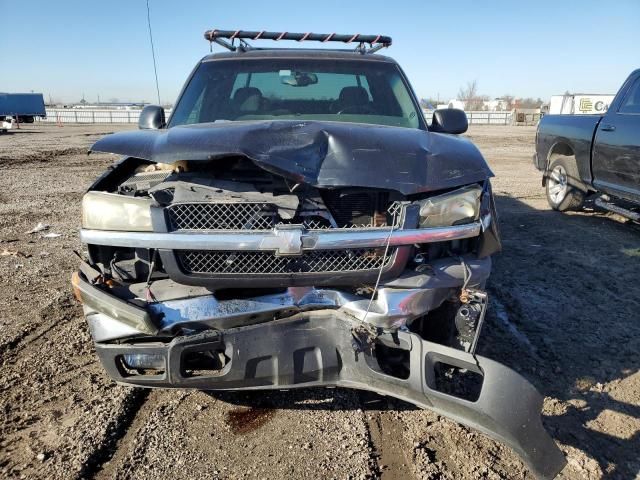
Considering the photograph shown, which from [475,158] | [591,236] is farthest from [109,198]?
[591,236]

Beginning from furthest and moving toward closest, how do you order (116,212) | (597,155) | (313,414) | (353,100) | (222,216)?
1. (597,155)
2. (353,100)
3. (313,414)
4. (116,212)
5. (222,216)

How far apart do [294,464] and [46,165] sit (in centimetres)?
1385

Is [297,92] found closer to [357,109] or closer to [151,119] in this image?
[357,109]

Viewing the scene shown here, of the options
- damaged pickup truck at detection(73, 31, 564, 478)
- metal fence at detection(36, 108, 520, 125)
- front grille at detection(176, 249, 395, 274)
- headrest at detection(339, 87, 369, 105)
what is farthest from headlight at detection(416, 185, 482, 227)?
metal fence at detection(36, 108, 520, 125)

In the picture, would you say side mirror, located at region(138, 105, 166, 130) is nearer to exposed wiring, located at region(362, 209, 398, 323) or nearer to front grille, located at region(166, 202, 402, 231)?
front grille, located at region(166, 202, 402, 231)

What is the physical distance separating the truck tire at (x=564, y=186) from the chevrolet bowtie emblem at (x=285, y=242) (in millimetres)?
6012

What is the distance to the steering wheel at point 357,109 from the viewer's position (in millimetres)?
3877

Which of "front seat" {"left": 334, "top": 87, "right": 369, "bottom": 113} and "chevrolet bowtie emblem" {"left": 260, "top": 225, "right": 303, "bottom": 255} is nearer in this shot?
"chevrolet bowtie emblem" {"left": 260, "top": 225, "right": 303, "bottom": 255}

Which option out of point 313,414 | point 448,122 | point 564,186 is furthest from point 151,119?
point 564,186

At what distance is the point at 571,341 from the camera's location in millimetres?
3586

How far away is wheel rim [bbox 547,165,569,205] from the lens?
24.2 ft

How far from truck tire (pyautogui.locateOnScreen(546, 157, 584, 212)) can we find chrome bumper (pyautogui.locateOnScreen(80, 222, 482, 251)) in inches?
222

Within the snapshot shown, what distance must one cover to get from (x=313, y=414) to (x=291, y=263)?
94 centimetres

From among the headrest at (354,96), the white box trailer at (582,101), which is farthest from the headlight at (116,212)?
the white box trailer at (582,101)
